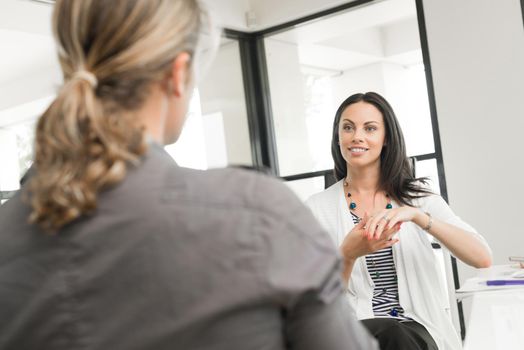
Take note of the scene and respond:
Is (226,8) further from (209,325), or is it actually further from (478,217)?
(209,325)

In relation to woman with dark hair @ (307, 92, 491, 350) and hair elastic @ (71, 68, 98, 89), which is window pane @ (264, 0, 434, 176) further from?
hair elastic @ (71, 68, 98, 89)

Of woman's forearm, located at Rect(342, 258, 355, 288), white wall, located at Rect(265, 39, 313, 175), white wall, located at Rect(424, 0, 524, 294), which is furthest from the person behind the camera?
white wall, located at Rect(265, 39, 313, 175)

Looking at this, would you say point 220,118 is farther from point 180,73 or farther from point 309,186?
point 180,73

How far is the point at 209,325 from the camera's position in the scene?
68 centimetres

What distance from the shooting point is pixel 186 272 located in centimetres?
68

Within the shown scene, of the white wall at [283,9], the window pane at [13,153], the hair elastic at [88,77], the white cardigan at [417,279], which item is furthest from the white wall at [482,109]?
the hair elastic at [88,77]

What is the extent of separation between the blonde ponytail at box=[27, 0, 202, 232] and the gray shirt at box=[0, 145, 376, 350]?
2cm

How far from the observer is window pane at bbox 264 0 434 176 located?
454cm

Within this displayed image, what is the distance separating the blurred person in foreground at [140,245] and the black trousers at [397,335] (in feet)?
4.66

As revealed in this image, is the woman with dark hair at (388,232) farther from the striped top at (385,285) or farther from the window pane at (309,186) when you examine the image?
the window pane at (309,186)

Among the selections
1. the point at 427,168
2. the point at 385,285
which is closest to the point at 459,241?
the point at 385,285

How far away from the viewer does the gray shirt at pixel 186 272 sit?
676 millimetres

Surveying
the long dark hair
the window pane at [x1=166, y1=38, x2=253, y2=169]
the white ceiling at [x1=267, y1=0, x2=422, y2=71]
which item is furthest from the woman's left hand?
the window pane at [x1=166, y1=38, x2=253, y2=169]

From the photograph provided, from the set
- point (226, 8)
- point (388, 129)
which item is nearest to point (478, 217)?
point (388, 129)
